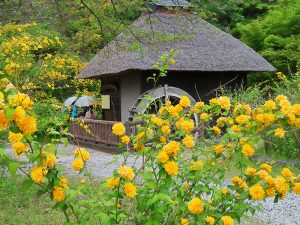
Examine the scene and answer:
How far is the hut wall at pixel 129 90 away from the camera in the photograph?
499 inches

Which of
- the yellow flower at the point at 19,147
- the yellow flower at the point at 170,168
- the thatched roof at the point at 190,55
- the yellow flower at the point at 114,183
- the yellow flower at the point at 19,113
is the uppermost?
the thatched roof at the point at 190,55

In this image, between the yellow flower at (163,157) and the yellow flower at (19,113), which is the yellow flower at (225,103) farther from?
the yellow flower at (19,113)

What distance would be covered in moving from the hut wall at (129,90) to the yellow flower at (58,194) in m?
10.6

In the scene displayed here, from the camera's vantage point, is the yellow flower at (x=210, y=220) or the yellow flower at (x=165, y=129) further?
the yellow flower at (x=165, y=129)

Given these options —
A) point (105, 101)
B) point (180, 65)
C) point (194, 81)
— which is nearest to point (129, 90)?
point (105, 101)

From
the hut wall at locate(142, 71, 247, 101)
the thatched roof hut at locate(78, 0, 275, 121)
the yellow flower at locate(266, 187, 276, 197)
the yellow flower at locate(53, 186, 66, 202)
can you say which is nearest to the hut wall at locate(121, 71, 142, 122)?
the thatched roof hut at locate(78, 0, 275, 121)

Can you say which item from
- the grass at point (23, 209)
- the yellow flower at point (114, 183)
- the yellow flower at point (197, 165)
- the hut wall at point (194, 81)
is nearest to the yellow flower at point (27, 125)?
the yellow flower at point (114, 183)

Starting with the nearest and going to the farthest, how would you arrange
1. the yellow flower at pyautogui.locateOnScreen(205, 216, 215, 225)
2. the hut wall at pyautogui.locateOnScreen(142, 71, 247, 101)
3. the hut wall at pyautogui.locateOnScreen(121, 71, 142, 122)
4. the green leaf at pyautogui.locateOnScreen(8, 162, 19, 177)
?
the green leaf at pyautogui.locateOnScreen(8, 162, 19, 177), the yellow flower at pyautogui.locateOnScreen(205, 216, 215, 225), the hut wall at pyautogui.locateOnScreen(121, 71, 142, 122), the hut wall at pyautogui.locateOnScreen(142, 71, 247, 101)

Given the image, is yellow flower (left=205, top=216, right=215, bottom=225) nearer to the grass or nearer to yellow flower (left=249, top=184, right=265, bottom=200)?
yellow flower (left=249, top=184, right=265, bottom=200)

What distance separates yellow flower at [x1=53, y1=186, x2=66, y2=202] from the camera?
6.40ft

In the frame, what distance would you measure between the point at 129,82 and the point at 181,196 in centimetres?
1076

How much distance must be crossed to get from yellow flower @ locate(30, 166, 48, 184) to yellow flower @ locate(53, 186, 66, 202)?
0.36 feet

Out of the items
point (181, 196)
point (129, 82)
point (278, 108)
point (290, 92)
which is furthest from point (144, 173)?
point (129, 82)

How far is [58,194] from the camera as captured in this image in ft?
6.40
